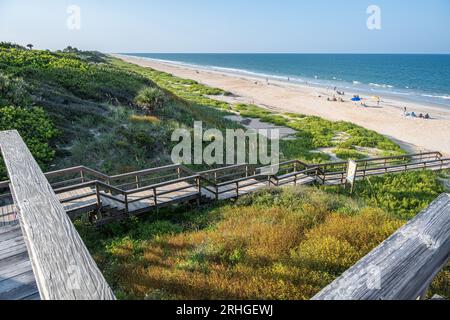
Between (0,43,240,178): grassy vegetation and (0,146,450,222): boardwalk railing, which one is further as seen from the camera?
(0,43,240,178): grassy vegetation

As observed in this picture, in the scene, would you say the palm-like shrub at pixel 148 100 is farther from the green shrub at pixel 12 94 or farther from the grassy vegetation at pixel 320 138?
the grassy vegetation at pixel 320 138

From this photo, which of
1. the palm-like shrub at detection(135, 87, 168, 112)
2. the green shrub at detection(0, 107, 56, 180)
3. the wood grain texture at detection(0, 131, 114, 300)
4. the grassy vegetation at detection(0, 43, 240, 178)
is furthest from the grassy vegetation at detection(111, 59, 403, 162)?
the wood grain texture at detection(0, 131, 114, 300)

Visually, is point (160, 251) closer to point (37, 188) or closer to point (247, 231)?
point (247, 231)

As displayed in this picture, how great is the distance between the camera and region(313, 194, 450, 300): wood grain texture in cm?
130

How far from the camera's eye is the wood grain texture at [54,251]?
1410 mm

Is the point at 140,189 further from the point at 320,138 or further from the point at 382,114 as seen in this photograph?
the point at 382,114

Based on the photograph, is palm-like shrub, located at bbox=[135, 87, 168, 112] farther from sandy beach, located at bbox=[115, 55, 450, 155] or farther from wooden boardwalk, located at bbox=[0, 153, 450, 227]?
sandy beach, located at bbox=[115, 55, 450, 155]

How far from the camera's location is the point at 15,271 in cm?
427

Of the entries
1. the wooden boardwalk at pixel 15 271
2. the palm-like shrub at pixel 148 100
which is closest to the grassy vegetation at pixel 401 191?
the wooden boardwalk at pixel 15 271

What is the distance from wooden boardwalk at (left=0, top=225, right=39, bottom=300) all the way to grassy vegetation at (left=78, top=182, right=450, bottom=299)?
129cm

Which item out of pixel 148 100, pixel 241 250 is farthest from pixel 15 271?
pixel 148 100

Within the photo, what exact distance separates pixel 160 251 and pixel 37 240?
16.5 feet

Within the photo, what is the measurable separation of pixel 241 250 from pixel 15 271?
3.81m

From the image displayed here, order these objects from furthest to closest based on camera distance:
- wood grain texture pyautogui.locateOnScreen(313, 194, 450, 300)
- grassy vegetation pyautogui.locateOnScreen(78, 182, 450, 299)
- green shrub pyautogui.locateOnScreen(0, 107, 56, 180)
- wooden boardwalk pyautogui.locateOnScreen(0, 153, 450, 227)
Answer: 1. green shrub pyautogui.locateOnScreen(0, 107, 56, 180)
2. wooden boardwalk pyautogui.locateOnScreen(0, 153, 450, 227)
3. grassy vegetation pyautogui.locateOnScreen(78, 182, 450, 299)
4. wood grain texture pyautogui.locateOnScreen(313, 194, 450, 300)
